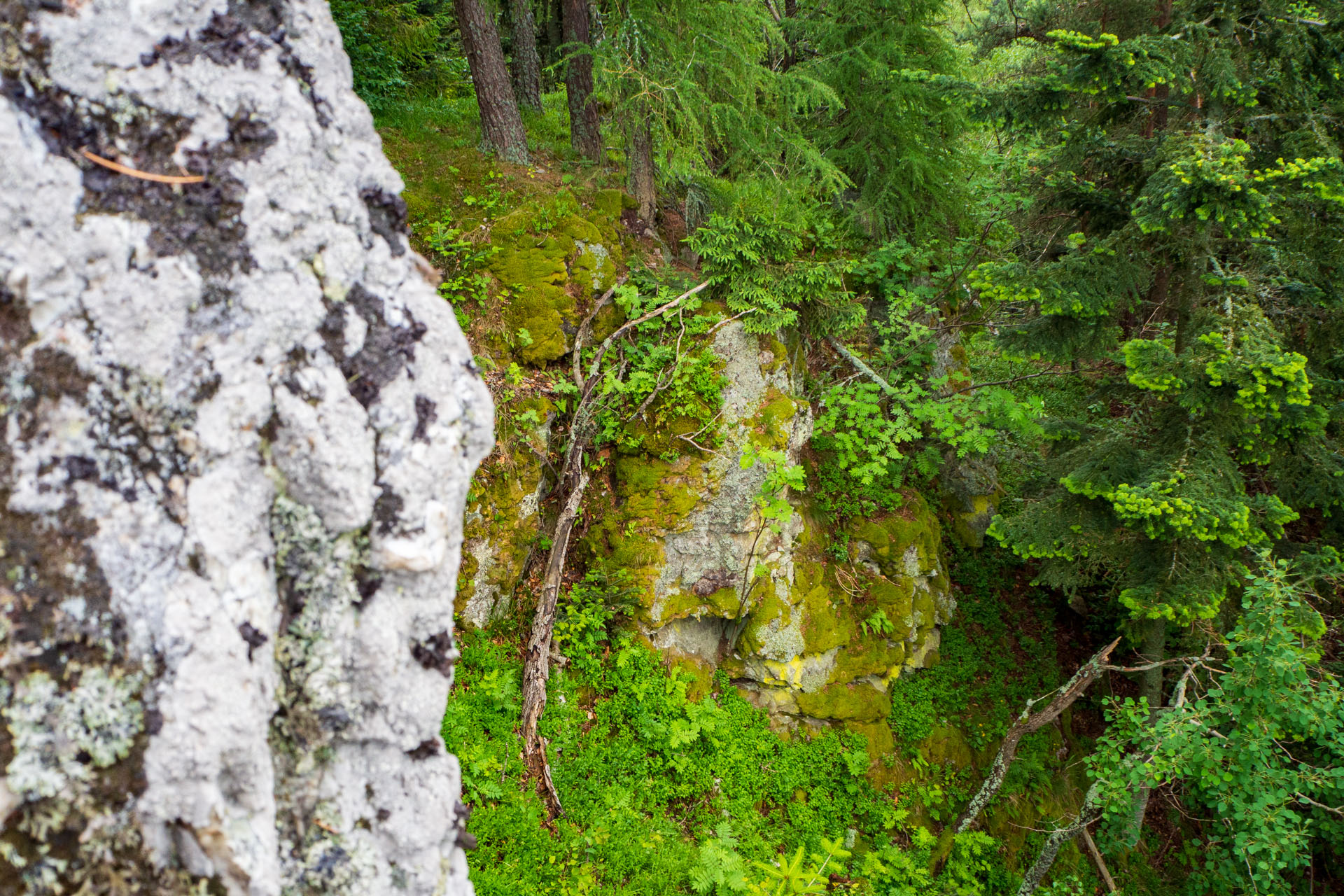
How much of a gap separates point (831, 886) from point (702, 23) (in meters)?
9.38

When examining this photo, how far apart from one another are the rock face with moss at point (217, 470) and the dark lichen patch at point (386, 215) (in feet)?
0.04

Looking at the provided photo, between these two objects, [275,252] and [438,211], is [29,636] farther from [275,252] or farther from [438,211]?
[438,211]

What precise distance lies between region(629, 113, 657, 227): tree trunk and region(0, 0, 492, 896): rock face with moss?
249 inches

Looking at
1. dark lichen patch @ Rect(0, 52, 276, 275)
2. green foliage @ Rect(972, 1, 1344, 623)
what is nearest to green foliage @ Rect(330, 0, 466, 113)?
dark lichen patch @ Rect(0, 52, 276, 275)

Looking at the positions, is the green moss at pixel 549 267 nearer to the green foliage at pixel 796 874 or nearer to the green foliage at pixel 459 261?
the green foliage at pixel 459 261

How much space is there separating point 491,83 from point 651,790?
27.3 ft

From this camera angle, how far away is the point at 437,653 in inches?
97.3

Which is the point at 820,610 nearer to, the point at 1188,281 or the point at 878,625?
the point at 878,625

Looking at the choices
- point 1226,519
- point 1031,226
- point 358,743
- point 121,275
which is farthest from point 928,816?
point 121,275

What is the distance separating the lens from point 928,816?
26.3 ft

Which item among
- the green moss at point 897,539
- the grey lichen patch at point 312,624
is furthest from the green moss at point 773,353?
the grey lichen patch at point 312,624

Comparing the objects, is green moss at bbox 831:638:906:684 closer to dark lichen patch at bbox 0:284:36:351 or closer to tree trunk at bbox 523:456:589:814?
tree trunk at bbox 523:456:589:814

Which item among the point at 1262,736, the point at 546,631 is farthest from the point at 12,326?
the point at 1262,736

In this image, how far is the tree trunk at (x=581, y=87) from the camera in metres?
8.26
